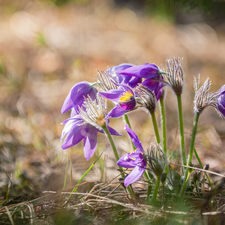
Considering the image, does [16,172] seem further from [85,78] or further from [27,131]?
[85,78]

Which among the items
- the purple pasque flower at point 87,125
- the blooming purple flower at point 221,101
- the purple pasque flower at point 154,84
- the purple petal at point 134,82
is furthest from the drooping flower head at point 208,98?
the purple pasque flower at point 87,125

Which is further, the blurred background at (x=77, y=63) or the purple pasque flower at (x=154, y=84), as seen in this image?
the blurred background at (x=77, y=63)

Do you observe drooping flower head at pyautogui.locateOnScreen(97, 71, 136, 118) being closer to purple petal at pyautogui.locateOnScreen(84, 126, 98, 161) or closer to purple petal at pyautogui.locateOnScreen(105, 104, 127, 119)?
purple petal at pyautogui.locateOnScreen(105, 104, 127, 119)

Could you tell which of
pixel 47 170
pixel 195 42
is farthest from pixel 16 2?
pixel 47 170

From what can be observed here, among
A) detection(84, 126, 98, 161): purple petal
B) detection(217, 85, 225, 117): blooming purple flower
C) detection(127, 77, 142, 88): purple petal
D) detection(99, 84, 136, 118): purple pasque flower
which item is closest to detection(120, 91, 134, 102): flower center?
detection(99, 84, 136, 118): purple pasque flower

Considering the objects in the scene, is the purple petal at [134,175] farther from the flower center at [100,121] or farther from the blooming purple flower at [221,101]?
the blooming purple flower at [221,101]

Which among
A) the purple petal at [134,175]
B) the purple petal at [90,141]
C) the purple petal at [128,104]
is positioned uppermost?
the purple petal at [128,104]
